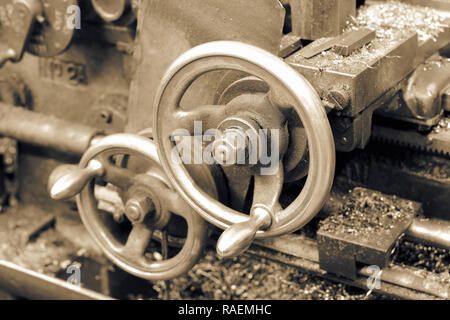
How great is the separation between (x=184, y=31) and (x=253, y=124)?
0.36 metres

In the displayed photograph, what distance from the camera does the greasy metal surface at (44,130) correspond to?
1.74 metres

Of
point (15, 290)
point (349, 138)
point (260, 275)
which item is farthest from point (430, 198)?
point (15, 290)

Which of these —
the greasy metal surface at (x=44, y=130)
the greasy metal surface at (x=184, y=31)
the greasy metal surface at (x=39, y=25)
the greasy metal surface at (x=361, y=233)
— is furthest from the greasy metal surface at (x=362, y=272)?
the greasy metal surface at (x=39, y=25)

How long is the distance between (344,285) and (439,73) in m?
0.54

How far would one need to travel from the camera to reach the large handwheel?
102 centimetres

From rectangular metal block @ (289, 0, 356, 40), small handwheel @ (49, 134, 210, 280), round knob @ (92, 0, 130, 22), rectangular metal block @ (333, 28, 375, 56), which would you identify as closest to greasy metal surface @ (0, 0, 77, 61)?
A: round knob @ (92, 0, 130, 22)

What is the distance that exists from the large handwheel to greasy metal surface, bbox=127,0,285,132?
0.18 metres

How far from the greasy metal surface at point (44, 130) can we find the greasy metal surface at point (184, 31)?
0.24 meters

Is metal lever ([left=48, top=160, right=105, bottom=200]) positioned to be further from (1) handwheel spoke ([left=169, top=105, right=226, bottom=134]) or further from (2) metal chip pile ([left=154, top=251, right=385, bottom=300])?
(2) metal chip pile ([left=154, top=251, right=385, bottom=300])

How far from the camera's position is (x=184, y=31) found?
1379 mm

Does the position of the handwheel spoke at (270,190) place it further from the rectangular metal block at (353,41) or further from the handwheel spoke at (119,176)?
the handwheel spoke at (119,176)

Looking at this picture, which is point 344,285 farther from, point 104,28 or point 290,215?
point 104,28

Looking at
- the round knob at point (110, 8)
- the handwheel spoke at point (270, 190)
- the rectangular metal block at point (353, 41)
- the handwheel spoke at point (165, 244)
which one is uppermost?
the rectangular metal block at point (353, 41)

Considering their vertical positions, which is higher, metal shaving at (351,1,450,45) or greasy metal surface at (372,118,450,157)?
metal shaving at (351,1,450,45)
